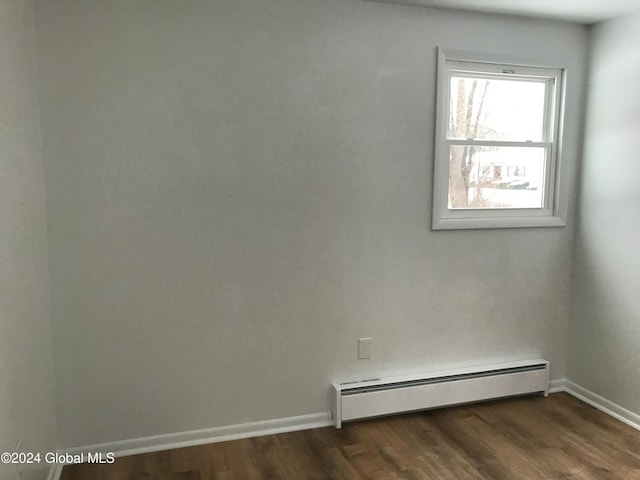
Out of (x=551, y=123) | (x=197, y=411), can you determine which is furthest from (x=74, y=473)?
(x=551, y=123)

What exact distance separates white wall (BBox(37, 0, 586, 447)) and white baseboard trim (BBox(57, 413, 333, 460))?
47 mm

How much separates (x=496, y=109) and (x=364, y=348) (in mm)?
1692

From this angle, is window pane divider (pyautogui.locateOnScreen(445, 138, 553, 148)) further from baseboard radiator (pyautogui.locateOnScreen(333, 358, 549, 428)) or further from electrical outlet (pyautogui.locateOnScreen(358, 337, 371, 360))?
baseboard radiator (pyautogui.locateOnScreen(333, 358, 549, 428))

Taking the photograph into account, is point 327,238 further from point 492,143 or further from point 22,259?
point 22,259

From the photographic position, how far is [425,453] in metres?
2.63

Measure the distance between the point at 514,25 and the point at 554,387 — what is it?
235cm

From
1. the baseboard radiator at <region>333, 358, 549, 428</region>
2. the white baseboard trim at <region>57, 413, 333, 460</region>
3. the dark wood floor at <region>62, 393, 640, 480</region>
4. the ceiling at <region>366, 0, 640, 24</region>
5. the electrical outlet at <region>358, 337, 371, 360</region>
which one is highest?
the ceiling at <region>366, 0, 640, 24</region>

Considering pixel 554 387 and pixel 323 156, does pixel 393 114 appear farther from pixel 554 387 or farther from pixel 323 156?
pixel 554 387

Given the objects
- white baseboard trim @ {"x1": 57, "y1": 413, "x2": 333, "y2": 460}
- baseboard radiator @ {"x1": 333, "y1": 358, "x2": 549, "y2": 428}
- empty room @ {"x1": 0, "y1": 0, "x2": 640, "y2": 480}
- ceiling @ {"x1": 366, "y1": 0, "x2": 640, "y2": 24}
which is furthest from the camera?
baseboard radiator @ {"x1": 333, "y1": 358, "x2": 549, "y2": 428}

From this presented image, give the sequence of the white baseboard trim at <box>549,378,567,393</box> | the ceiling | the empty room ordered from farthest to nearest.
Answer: the white baseboard trim at <box>549,378,567,393</box>, the ceiling, the empty room

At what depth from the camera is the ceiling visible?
2756mm

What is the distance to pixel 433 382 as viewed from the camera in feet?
10.0

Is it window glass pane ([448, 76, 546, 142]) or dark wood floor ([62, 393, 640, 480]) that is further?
window glass pane ([448, 76, 546, 142])

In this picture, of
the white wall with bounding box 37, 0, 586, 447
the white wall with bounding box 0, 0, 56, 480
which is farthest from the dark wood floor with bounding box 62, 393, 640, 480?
the white wall with bounding box 0, 0, 56, 480
